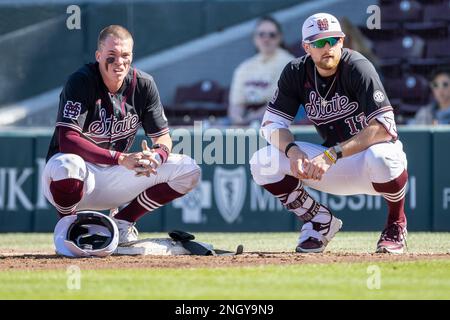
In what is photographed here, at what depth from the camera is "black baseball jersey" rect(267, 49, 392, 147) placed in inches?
273

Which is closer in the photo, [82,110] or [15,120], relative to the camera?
[82,110]

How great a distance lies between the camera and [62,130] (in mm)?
7051

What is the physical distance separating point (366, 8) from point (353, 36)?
0.79m

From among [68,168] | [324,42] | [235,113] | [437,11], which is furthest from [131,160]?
[437,11]

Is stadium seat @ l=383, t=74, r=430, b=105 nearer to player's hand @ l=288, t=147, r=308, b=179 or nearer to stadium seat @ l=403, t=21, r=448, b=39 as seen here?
stadium seat @ l=403, t=21, r=448, b=39

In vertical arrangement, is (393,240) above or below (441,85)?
below

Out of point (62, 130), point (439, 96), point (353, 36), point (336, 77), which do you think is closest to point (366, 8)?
point (353, 36)

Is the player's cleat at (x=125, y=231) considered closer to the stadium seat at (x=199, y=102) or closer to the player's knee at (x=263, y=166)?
the player's knee at (x=263, y=166)

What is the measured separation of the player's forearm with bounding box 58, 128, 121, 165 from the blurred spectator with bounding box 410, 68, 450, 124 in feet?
17.2

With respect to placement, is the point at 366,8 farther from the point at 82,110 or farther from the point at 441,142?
the point at 82,110

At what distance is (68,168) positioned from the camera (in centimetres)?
689

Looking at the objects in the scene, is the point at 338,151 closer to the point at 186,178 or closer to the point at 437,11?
the point at 186,178

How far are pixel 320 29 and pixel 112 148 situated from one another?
1.81m

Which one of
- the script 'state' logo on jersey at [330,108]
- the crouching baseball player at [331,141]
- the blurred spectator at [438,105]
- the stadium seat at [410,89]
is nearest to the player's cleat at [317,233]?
the crouching baseball player at [331,141]
